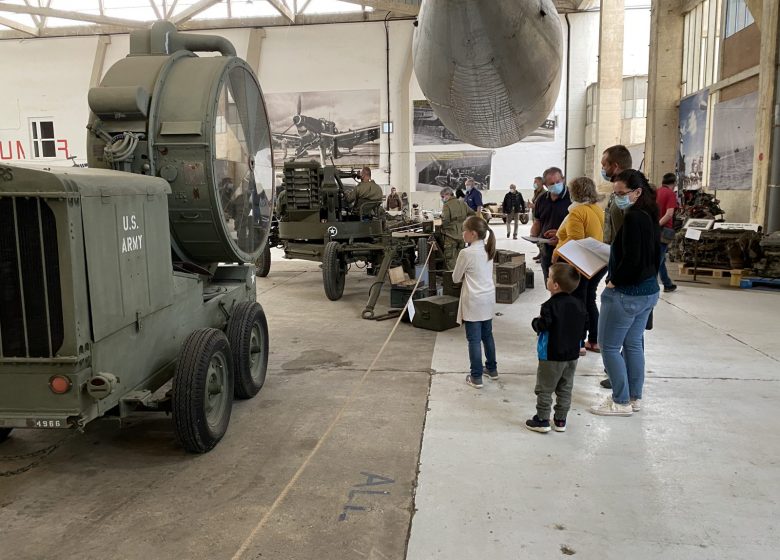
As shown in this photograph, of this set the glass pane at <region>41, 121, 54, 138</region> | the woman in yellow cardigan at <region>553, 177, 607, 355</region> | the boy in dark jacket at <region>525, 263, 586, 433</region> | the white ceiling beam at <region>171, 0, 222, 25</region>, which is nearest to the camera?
the boy in dark jacket at <region>525, 263, 586, 433</region>

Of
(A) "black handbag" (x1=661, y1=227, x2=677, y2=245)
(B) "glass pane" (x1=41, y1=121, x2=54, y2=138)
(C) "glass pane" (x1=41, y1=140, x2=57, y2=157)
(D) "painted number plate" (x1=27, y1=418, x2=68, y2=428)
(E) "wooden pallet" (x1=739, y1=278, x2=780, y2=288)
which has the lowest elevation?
(E) "wooden pallet" (x1=739, y1=278, x2=780, y2=288)

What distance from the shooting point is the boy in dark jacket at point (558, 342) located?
3850 mm

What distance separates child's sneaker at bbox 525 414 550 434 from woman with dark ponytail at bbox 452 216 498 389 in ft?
3.00

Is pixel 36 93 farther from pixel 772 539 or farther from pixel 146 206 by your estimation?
pixel 772 539

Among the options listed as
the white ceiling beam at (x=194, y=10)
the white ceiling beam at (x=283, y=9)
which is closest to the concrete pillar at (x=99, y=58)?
the white ceiling beam at (x=194, y=10)

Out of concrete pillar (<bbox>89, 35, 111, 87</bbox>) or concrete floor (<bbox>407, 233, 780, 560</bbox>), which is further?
concrete pillar (<bbox>89, 35, 111, 87</bbox>)

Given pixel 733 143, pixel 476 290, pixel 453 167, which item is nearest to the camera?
A: pixel 476 290

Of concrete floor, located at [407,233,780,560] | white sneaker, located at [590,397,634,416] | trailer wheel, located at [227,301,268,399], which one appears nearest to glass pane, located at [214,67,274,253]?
trailer wheel, located at [227,301,268,399]

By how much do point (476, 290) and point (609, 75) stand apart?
2010cm

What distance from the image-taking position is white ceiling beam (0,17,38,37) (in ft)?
83.9

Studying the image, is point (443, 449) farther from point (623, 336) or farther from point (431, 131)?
point (431, 131)

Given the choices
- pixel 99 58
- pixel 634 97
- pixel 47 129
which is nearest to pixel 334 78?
pixel 99 58

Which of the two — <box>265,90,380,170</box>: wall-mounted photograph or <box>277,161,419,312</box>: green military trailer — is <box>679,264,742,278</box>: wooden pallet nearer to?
<box>277,161,419,312</box>: green military trailer

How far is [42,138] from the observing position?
28.2 meters
